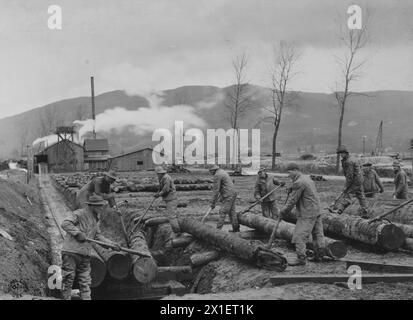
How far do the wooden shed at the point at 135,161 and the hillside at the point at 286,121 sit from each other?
48.3 metres

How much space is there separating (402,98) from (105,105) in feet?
358

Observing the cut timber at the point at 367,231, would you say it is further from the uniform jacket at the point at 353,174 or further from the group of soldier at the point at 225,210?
the uniform jacket at the point at 353,174

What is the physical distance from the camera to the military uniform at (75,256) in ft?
22.4

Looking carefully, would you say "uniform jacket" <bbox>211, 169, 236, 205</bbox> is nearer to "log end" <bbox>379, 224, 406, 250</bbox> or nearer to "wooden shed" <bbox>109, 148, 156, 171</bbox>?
"log end" <bbox>379, 224, 406, 250</bbox>

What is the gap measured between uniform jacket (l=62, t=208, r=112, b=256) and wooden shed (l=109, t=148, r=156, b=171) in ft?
154

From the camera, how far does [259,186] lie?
12516 millimetres

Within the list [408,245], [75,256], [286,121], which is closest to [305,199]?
[408,245]

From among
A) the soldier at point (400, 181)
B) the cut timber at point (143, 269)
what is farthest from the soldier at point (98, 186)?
the soldier at point (400, 181)

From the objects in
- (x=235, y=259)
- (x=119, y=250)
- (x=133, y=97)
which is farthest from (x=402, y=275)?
(x=133, y=97)

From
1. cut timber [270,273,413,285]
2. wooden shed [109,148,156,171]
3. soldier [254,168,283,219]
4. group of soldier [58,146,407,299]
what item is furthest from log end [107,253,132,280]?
wooden shed [109,148,156,171]

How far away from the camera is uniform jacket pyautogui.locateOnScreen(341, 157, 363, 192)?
11.7 m

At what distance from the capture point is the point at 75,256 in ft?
22.4

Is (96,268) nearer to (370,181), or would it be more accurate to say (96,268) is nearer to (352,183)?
(352,183)

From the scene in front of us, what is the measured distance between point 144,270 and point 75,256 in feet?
4.66
